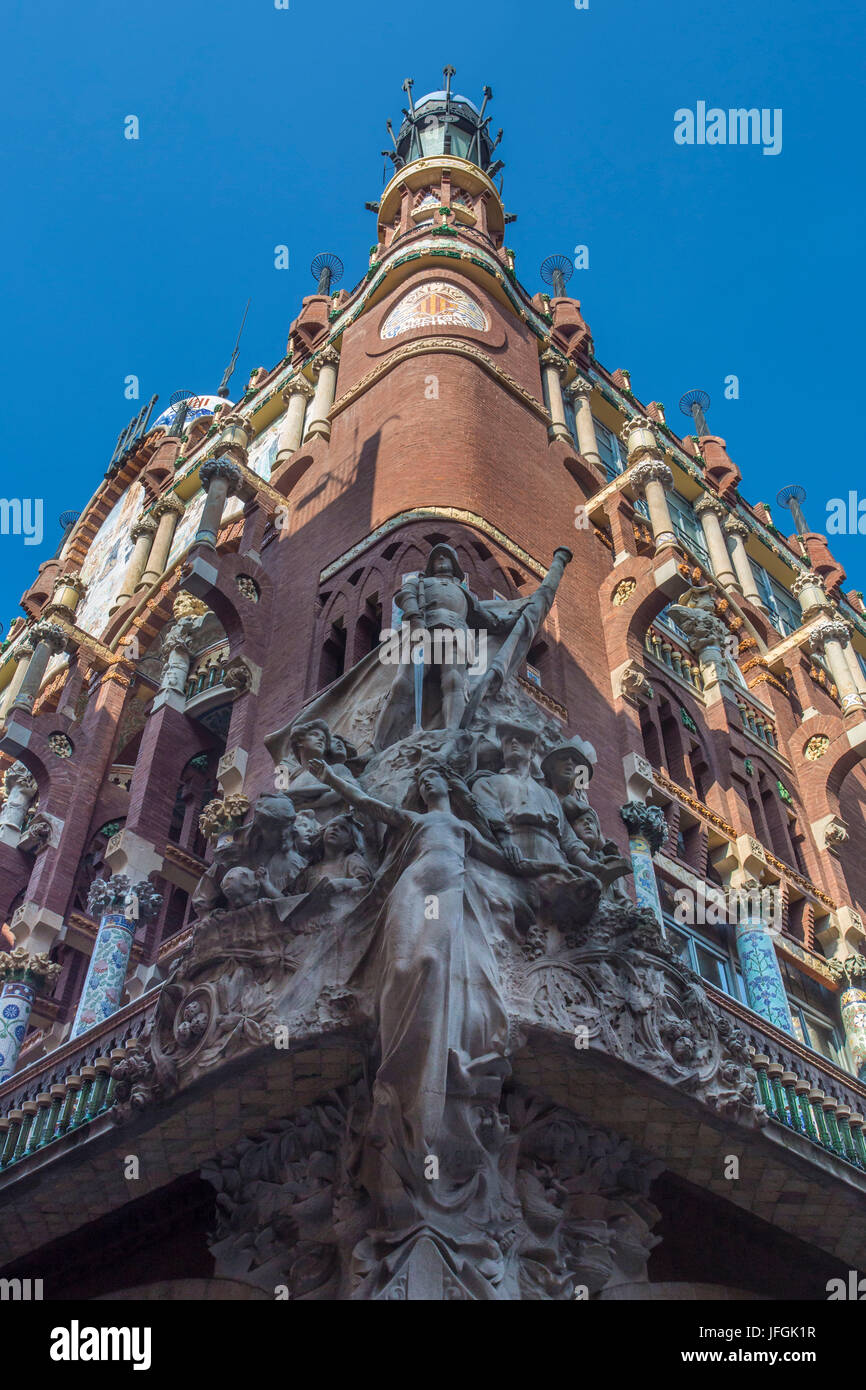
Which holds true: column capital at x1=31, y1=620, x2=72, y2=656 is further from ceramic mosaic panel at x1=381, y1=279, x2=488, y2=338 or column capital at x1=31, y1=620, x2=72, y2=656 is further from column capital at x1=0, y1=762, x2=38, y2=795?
ceramic mosaic panel at x1=381, y1=279, x2=488, y2=338

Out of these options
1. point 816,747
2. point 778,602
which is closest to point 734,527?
point 778,602

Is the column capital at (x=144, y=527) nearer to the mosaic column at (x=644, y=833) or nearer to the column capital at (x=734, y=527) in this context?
the column capital at (x=734, y=527)

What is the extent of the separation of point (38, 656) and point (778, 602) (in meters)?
18.8

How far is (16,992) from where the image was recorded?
1659 cm

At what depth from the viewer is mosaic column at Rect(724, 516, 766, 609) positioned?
29031 millimetres

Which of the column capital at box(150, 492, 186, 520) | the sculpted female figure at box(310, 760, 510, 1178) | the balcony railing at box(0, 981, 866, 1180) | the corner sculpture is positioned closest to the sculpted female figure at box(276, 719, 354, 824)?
the corner sculpture

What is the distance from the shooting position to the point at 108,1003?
15859mm

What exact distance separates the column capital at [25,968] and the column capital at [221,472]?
789cm

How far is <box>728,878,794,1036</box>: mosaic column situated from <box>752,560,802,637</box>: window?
1306 centimetres

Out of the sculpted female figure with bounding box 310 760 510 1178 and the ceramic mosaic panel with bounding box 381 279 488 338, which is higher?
the ceramic mosaic panel with bounding box 381 279 488 338

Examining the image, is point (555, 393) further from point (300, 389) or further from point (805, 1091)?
point (805, 1091)

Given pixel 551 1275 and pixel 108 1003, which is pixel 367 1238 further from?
pixel 108 1003
